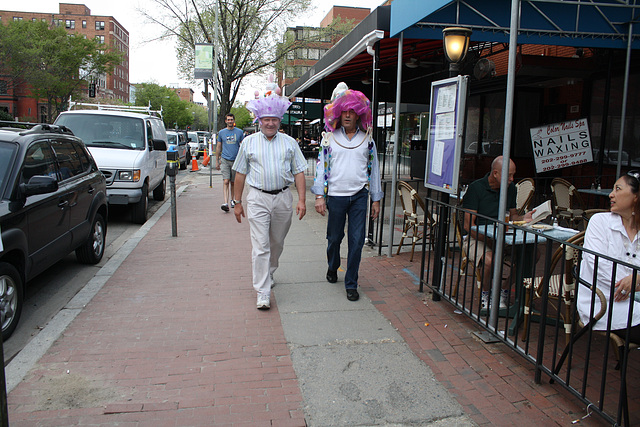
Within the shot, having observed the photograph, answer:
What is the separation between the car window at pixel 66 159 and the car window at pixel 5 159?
0.77 m

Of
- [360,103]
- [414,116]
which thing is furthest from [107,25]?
[360,103]

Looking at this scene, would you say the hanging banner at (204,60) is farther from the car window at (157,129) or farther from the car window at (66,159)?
the car window at (66,159)

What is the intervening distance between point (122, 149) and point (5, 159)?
16.3ft

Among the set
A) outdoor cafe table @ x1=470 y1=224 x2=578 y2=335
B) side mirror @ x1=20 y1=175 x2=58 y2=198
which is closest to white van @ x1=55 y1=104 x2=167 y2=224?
side mirror @ x1=20 y1=175 x2=58 y2=198

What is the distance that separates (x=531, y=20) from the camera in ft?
21.5

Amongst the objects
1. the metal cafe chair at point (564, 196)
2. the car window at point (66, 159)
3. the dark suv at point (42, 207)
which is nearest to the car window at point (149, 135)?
the dark suv at point (42, 207)

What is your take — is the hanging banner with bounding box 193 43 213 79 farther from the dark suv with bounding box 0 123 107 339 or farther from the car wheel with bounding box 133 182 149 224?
the dark suv with bounding box 0 123 107 339

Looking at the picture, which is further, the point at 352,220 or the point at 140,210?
the point at 140,210

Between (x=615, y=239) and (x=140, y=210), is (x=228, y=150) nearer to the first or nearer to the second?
(x=140, y=210)

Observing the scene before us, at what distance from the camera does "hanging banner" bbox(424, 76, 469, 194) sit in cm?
452

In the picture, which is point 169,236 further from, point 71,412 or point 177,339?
point 71,412

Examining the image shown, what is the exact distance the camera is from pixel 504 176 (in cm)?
407

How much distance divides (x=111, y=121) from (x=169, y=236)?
3.38m

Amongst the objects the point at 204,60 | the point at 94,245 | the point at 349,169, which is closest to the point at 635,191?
the point at 349,169
